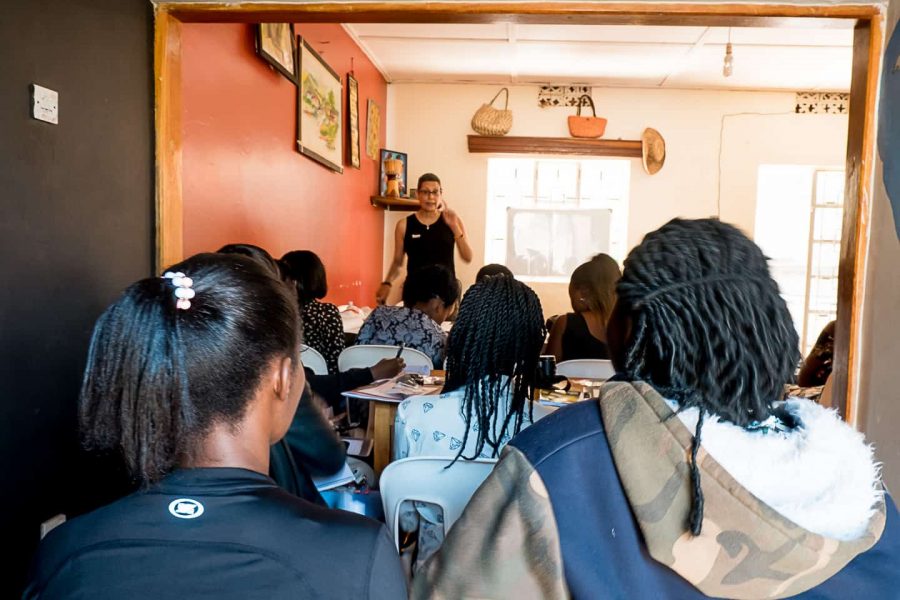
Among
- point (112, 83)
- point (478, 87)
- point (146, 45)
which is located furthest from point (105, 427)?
point (478, 87)

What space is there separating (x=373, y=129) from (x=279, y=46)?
7.62 ft

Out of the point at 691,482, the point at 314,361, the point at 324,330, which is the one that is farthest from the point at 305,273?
the point at 691,482

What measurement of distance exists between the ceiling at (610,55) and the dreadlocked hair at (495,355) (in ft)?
9.86

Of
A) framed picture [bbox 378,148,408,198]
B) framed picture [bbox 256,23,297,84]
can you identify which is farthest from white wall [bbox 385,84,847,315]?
framed picture [bbox 256,23,297,84]

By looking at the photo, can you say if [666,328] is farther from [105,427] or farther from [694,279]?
[105,427]

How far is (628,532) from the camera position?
843mm

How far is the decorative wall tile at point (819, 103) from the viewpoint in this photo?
21.3 ft

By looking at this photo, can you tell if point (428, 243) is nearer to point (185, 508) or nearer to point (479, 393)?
point (479, 393)

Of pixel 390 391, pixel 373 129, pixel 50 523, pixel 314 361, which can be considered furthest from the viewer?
pixel 373 129

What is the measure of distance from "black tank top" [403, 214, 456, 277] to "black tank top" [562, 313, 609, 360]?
2322 mm

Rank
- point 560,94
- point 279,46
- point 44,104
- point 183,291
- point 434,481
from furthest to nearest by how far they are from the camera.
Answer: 1. point 560,94
2. point 279,46
3. point 44,104
4. point 434,481
5. point 183,291

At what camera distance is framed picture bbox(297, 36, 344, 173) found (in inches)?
159

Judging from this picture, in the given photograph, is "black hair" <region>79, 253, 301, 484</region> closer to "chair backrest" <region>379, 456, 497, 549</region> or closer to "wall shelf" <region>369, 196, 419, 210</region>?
"chair backrest" <region>379, 456, 497, 549</region>

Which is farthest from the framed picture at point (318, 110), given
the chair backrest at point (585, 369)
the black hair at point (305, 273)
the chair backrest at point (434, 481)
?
the chair backrest at point (434, 481)
